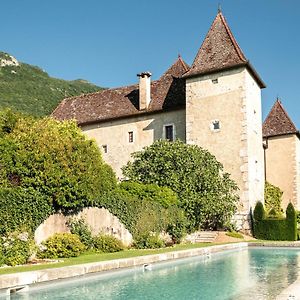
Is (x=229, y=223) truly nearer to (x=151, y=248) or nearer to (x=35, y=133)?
(x=151, y=248)

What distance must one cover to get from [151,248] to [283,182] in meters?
21.3

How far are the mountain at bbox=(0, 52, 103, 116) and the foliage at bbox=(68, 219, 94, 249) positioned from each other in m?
43.9

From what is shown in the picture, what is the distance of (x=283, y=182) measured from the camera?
37.2m

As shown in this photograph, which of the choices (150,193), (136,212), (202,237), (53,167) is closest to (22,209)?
(53,167)

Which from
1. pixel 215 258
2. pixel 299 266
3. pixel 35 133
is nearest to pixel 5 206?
pixel 35 133

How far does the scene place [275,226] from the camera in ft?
88.0

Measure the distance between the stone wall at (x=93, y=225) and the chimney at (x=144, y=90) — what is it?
1641 centimetres

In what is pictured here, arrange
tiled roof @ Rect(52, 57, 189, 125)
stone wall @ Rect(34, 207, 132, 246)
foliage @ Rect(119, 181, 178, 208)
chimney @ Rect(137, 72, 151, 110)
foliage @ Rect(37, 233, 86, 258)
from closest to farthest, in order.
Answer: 1. foliage @ Rect(37, 233, 86, 258)
2. stone wall @ Rect(34, 207, 132, 246)
3. foliage @ Rect(119, 181, 178, 208)
4. tiled roof @ Rect(52, 57, 189, 125)
5. chimney @ Rect(137, 72, 151, 110)

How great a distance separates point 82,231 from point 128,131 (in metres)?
18.1

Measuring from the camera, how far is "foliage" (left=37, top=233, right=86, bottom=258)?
604 inches

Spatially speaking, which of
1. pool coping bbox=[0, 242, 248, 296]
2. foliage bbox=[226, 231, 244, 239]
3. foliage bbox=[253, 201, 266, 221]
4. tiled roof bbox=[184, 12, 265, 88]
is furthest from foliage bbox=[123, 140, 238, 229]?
pool coping bbox=[0, 242, 248, 296]

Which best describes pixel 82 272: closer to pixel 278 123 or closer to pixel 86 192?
pixel 86 192

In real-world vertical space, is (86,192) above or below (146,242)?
above

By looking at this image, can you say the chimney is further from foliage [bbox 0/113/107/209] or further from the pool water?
the pool water
